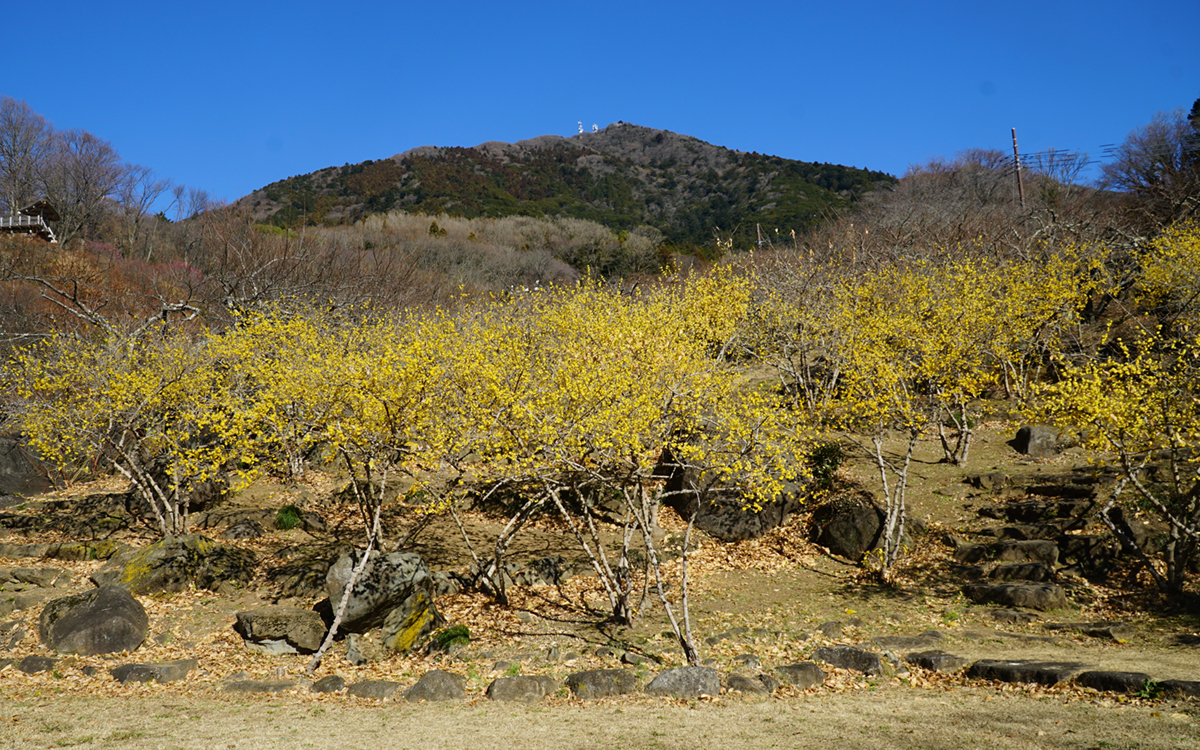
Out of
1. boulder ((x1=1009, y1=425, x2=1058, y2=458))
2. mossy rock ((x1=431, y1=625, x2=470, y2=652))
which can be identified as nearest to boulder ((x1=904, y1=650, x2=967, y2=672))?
mossy rock ((x1=431, y1=625, x2=470, y2=652))

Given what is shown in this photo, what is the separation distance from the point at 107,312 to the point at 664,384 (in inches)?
957

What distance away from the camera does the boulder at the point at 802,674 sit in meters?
8.52

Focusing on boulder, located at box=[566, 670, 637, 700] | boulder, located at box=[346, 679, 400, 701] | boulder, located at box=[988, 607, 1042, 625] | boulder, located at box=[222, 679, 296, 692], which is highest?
boulder, located at box=[988, 607, 1042, 625]

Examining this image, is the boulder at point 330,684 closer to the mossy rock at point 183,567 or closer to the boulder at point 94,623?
the boulder at point 94,623

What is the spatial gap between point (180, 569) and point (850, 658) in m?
11.7

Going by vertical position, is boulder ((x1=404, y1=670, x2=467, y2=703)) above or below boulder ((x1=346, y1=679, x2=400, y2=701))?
above

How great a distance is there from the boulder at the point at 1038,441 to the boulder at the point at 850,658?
33.8 feet

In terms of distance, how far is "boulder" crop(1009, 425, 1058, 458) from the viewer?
646 inches

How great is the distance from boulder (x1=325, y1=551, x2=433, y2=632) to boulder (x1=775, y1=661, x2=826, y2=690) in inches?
228

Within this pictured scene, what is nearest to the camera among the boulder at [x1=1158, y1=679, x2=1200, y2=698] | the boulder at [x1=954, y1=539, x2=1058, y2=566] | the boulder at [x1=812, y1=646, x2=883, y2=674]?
the boulder at [x1=1158, y1=679, x2=1200, y2=698]

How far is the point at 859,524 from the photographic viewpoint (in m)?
13.9

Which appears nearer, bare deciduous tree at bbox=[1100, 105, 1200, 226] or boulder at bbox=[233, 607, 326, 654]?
boulder at bbox=[233, 607, 326, 654]

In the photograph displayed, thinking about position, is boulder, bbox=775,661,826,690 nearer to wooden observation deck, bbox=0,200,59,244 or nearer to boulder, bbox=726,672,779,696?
boulder, bbox=726,672,779,696

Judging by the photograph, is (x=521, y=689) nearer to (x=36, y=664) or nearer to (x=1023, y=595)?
(x=36, y=664)
